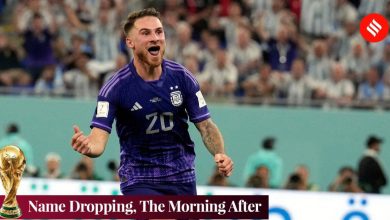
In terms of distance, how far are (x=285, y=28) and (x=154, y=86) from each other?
29.3 feet

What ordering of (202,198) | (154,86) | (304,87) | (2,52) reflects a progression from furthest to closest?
1. (2,52)
2. (304,87)
3. (154,86)
4. (202,198)

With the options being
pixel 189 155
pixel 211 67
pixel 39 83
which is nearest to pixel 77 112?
pixel 39 83

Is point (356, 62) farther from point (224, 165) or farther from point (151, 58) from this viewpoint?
point (224, 165)

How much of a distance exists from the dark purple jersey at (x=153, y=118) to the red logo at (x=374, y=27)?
8589mm

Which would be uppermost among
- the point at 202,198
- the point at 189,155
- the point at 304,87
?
the point at 304,87

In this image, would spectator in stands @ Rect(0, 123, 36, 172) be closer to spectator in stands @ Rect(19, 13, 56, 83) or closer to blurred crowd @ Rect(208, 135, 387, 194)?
spectator in stands @ Rect(19, 13, 56, 83)

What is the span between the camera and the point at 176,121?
350 inches

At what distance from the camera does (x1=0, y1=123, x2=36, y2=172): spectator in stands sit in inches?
711

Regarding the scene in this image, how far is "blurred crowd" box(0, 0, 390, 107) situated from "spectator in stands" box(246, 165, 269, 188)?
1.83m

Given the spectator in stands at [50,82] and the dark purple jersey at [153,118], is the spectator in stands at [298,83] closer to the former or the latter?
the spectator in stands at [50,82]

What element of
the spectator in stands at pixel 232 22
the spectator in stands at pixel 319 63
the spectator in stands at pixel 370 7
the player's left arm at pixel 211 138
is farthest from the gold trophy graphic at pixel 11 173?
the spectator in stands at pixel 370 7

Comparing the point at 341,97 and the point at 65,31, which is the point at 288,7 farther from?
the point at 65,31

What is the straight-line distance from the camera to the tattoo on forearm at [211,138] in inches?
352

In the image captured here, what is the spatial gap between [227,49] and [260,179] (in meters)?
3.16
